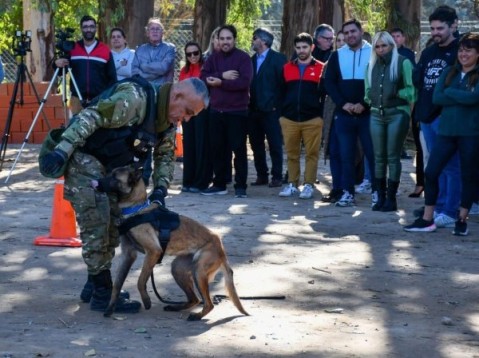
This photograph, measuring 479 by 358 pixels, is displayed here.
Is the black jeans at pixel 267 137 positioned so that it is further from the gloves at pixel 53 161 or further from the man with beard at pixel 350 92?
the gloves at pixel 53 161

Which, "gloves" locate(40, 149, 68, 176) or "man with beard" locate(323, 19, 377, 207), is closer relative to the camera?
"gloves" locate(40, 149, 68, 176)

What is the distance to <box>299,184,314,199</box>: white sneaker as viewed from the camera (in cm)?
1295

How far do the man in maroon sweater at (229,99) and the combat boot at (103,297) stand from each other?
587 cm

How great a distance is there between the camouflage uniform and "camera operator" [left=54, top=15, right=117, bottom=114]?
6693mm

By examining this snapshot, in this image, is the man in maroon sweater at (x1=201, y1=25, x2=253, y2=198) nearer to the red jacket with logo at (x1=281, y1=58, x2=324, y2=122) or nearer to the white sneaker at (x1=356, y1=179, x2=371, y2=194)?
the red jacket with logo at (x1=281, y1=58, x2=324, y2=122)

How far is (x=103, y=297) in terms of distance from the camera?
7.21 m

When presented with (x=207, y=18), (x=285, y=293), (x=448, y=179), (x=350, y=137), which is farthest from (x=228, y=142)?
(x=207, y=18)

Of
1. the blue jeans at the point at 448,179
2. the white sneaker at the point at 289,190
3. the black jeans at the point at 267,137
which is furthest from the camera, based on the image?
the black jeans at the point at 267,137

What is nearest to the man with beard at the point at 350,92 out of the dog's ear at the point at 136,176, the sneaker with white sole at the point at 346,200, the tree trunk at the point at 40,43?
the sneaker with white sole at the point at 346,200

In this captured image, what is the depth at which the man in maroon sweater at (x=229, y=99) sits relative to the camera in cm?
1284

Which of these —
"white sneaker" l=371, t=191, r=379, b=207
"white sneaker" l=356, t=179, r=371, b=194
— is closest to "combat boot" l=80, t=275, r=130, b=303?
"white sneaker" l=371, t=191, r=379, b=207

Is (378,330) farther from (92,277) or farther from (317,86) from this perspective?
(317,86)

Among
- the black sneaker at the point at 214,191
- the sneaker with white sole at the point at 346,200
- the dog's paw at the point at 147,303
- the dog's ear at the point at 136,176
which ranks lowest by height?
the black sneaker at the point at 214,191

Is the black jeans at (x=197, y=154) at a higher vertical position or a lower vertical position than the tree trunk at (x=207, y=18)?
lower
